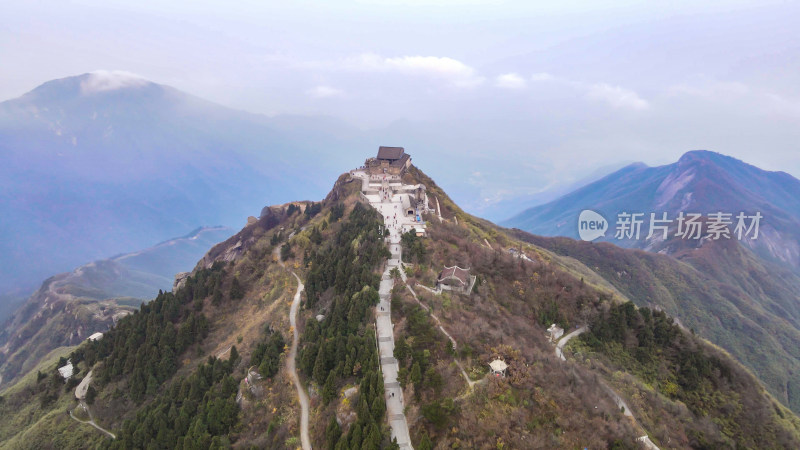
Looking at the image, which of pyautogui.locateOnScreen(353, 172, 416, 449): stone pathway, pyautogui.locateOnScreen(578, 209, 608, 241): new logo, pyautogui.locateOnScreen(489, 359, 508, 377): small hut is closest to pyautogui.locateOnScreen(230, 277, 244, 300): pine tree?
pyautogui.locateOnScreen(353, 172, 416, 449): stone pathway

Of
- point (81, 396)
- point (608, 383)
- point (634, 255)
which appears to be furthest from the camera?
point (634, 255)

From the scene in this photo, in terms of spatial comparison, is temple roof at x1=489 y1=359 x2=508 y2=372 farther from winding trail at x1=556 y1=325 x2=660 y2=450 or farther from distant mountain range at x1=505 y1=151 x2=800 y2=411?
distant mountain range at x1=505 y1=151 x2=800 y2=411

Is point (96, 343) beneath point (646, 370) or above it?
beneath

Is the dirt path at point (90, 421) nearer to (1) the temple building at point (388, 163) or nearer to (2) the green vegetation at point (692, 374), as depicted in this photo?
(2) the green vegetation at point (692, 374)

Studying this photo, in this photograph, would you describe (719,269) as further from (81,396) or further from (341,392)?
(81,396)

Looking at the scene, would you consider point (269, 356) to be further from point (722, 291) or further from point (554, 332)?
point (722, 291)

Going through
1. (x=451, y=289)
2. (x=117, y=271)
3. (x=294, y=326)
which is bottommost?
(x=117, y=271)

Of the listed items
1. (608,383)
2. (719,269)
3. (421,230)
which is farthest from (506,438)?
(719,269)
